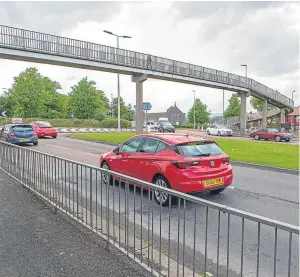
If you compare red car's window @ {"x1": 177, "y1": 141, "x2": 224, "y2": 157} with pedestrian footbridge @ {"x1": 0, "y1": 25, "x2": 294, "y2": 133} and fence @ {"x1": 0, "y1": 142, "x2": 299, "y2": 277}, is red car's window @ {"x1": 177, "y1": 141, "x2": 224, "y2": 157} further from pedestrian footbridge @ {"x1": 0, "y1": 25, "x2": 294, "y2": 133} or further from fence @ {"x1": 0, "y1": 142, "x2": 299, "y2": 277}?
pedestrian footbridge @ {"x1": 0, "y1": 25, "x2": 294, "y2": 133}

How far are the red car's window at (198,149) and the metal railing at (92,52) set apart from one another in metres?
16.4

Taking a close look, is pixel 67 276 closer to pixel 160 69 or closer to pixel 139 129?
pixel 139 129

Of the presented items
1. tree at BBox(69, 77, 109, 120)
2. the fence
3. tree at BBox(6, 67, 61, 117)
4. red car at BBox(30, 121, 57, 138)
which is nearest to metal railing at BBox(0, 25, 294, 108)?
red car at BBox(30, 121, 57, 138)

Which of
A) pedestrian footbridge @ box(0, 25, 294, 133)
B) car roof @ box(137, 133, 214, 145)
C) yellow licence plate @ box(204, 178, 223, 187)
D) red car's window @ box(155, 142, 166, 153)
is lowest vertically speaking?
yellow licence plate @ box(204, 178, 223, 187)

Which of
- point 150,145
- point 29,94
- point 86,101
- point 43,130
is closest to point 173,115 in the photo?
point 86,101

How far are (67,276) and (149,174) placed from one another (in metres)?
3.94

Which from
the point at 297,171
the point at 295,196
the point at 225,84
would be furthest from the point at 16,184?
the point at 225,84

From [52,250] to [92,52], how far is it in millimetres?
20730

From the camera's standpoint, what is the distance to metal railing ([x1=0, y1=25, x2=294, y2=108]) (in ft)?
63.4

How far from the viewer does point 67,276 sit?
10.7 feet

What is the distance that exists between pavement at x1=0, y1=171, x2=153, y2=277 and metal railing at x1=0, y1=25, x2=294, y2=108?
16.9 metres

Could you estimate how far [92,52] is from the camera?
2277 centimetres

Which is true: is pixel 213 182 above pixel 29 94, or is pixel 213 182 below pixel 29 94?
below

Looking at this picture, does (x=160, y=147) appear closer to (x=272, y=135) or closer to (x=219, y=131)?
(x=272, y=135)
